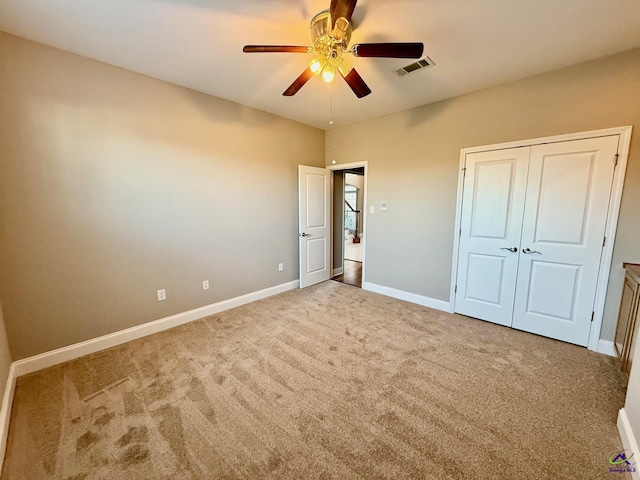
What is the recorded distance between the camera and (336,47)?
5.46 feet

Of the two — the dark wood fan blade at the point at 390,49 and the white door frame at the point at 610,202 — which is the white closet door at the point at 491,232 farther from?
the dark wood fan blade at the point at 390,49

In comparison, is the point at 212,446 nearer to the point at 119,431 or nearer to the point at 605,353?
the point at 119,431

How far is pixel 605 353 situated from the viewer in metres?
2.32

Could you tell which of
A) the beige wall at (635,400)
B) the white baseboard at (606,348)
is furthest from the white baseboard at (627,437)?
the white baseboard at (606,348)

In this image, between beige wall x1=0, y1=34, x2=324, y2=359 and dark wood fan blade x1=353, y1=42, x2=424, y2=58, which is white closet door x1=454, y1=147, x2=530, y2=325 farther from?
beige wall x1=0, y1=34, x2=324, y2=359

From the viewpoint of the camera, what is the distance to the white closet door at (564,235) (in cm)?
227

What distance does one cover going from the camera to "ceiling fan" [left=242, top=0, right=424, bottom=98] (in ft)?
4.76

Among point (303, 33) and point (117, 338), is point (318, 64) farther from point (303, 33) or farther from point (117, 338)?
point (117, 338)

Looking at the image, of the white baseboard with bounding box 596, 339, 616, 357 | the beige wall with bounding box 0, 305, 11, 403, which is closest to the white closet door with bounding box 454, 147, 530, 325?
the white baseboard with bounding box 596, 339, 616, 357

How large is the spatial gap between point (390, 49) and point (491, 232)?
2.27 metres

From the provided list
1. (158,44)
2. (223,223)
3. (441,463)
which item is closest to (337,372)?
(441,463)

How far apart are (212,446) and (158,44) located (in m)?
2.94

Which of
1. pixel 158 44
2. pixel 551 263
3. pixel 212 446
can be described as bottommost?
pixel 212 446

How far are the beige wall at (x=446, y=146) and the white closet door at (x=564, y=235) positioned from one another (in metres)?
0.14
